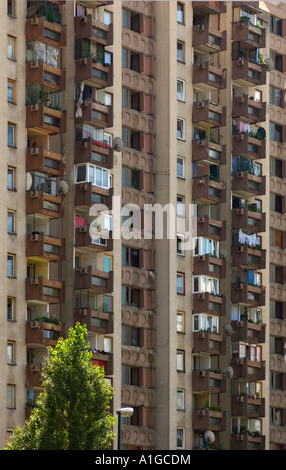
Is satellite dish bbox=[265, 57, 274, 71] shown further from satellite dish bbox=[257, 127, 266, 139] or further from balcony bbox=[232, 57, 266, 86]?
satellite dish bbox=[257, 127, 266, 139]

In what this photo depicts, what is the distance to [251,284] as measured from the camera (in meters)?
97.7

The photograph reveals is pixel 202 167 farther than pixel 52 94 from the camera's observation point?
Yes

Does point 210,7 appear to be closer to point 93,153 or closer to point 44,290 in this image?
point 93,153

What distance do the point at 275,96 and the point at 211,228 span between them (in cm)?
1308

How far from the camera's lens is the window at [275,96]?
10428cm

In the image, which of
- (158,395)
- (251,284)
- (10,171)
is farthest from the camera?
(251,284)

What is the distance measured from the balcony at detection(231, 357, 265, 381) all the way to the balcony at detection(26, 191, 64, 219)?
17227 mm

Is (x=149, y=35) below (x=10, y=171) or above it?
above

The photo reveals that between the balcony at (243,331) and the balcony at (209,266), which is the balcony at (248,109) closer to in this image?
the balcony at (209,266)

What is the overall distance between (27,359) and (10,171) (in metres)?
9.90

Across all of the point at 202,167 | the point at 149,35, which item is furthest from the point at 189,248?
the point at 149,35

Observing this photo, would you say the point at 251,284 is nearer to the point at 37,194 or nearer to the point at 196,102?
the point at 196,102

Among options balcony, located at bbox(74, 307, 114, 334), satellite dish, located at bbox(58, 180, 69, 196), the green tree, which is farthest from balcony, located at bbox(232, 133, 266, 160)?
the green tree

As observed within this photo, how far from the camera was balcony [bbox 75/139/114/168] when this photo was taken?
86.3 m
